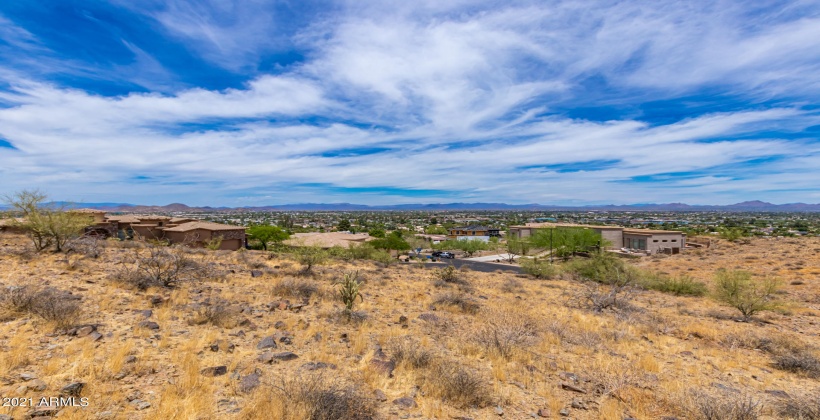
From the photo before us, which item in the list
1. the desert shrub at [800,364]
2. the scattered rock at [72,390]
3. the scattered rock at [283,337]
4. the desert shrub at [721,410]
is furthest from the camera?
the scattered rock at [283,337]

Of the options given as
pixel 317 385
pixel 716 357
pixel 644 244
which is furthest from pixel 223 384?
pixel 644 244

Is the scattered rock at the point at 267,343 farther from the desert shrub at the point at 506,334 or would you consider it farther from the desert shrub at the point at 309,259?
the desert shrub at the point at 309,259

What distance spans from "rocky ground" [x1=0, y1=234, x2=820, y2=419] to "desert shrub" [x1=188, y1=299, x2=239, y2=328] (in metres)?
0.05

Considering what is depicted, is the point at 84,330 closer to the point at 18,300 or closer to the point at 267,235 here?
the point at 18,300

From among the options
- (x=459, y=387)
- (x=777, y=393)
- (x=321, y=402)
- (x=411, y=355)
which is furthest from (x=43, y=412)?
(x=777, y=393)

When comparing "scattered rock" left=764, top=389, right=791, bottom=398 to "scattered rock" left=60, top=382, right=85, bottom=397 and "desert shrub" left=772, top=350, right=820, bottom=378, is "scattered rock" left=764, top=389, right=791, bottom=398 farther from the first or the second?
"scattered rock" left=60, top=382, right=85, bottom=397

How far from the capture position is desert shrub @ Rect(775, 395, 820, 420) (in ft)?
17.6

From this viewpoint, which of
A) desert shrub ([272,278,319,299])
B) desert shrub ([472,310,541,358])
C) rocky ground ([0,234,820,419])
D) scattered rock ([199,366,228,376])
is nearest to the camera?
rocky ground ([0,234,820,419])

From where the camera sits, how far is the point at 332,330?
892 centimetres

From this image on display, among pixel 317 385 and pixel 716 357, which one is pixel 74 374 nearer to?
pixel 317 385

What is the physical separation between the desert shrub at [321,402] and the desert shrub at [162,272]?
8.13 meters

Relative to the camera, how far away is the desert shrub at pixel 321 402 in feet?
15.2

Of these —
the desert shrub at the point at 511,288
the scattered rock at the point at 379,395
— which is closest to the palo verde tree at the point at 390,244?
the desert shrub at the point at 511,288

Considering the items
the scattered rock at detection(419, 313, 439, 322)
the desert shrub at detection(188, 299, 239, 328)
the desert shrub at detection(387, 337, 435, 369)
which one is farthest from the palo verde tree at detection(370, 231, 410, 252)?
the desert shrub at detection(387, 337, 435, 369)
